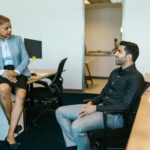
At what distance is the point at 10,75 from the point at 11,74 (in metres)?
0.02

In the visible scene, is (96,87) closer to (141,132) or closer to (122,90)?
(122,90)

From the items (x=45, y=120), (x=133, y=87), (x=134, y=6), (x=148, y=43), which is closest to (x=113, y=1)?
(x=134, y=6)

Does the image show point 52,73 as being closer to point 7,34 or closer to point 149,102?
point 7,34

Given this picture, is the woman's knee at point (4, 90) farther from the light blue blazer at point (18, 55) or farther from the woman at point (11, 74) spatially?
the light blue blazer at point (18, 55)

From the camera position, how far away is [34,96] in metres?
3.73

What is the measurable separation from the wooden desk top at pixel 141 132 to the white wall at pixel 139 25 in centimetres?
395

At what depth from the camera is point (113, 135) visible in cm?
212

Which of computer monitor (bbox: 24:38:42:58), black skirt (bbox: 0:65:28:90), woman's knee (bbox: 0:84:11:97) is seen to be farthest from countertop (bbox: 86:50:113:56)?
woman's knee (bbox: 0:84:11:97)

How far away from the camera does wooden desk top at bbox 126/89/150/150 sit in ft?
3.89

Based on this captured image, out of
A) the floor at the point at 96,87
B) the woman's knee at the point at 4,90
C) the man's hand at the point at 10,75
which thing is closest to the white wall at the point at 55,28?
the floor at the point at 96,87

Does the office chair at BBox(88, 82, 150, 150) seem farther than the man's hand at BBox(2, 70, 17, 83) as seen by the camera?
No

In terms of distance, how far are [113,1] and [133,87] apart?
200 inches

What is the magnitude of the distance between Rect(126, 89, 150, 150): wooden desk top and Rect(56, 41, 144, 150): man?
0.40 metres

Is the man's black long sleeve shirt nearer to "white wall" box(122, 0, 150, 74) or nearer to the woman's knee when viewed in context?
the woman's knee
